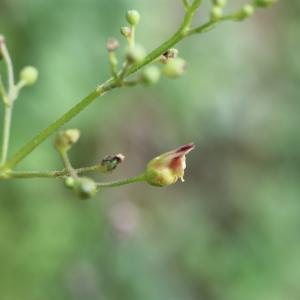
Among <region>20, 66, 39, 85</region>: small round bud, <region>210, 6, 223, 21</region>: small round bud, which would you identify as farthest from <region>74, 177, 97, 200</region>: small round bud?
<region>210, 6, 223, 21</region>: small round bud

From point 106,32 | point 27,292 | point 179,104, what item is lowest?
point 27,292

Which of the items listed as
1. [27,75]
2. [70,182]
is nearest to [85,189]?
[70,182]

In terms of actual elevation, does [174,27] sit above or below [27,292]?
above

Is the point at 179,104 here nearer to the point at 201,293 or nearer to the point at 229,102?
the point at 229,102

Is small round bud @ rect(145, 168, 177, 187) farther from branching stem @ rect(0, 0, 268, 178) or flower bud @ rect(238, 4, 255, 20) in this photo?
flower bud @ rect(238, 4, 255, 20)

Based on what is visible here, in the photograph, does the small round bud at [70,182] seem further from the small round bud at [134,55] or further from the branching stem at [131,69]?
the small round bud at [134,55]

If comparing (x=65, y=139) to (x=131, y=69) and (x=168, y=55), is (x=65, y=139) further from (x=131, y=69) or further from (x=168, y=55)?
(x=168, y=55)

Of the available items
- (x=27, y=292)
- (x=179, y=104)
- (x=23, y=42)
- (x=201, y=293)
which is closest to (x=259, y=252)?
(x=201, y=293)
